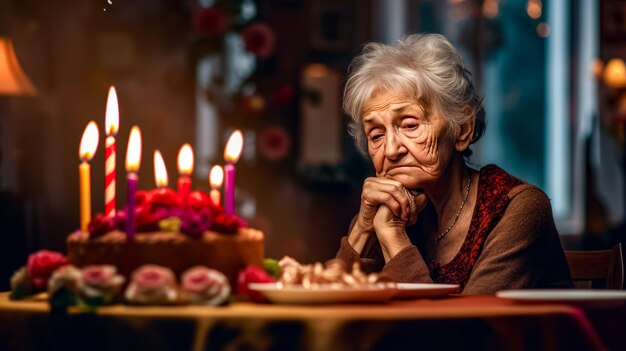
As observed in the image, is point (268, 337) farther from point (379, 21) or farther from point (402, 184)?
point (379, 21)

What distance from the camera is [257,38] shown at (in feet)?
18.8

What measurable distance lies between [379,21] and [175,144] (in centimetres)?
185

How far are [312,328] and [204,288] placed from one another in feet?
0.74

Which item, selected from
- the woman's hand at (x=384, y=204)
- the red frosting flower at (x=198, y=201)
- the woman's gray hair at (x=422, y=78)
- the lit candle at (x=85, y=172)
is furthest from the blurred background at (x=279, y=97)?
the red frosting flower at (x=198, y=201)

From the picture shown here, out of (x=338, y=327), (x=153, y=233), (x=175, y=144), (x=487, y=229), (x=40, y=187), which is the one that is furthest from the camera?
(x=175, y=144)

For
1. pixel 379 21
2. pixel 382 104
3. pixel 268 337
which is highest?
pixel 379 21

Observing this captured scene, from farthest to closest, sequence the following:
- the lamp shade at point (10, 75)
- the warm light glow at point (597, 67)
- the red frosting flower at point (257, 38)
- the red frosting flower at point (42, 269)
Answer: the warm light glow at point (597, 67), the red frosting flower at point (257, 38), the lamp shade at point (10, 75), the red frosting flower at point (42, 269)

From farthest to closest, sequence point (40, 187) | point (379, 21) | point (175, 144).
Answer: point (379, 21), point (175, 144), point (40, 187)

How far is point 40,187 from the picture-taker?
17.2 ft

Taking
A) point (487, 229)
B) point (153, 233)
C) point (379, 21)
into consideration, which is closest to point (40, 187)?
point (379, 21)

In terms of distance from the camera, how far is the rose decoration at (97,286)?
5.77 ft

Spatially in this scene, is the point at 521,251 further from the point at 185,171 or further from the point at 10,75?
the point at 10,75

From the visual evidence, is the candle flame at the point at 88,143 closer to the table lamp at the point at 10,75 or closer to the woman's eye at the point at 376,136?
the woman's eye at the point at 376,136

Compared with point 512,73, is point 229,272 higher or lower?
lower
